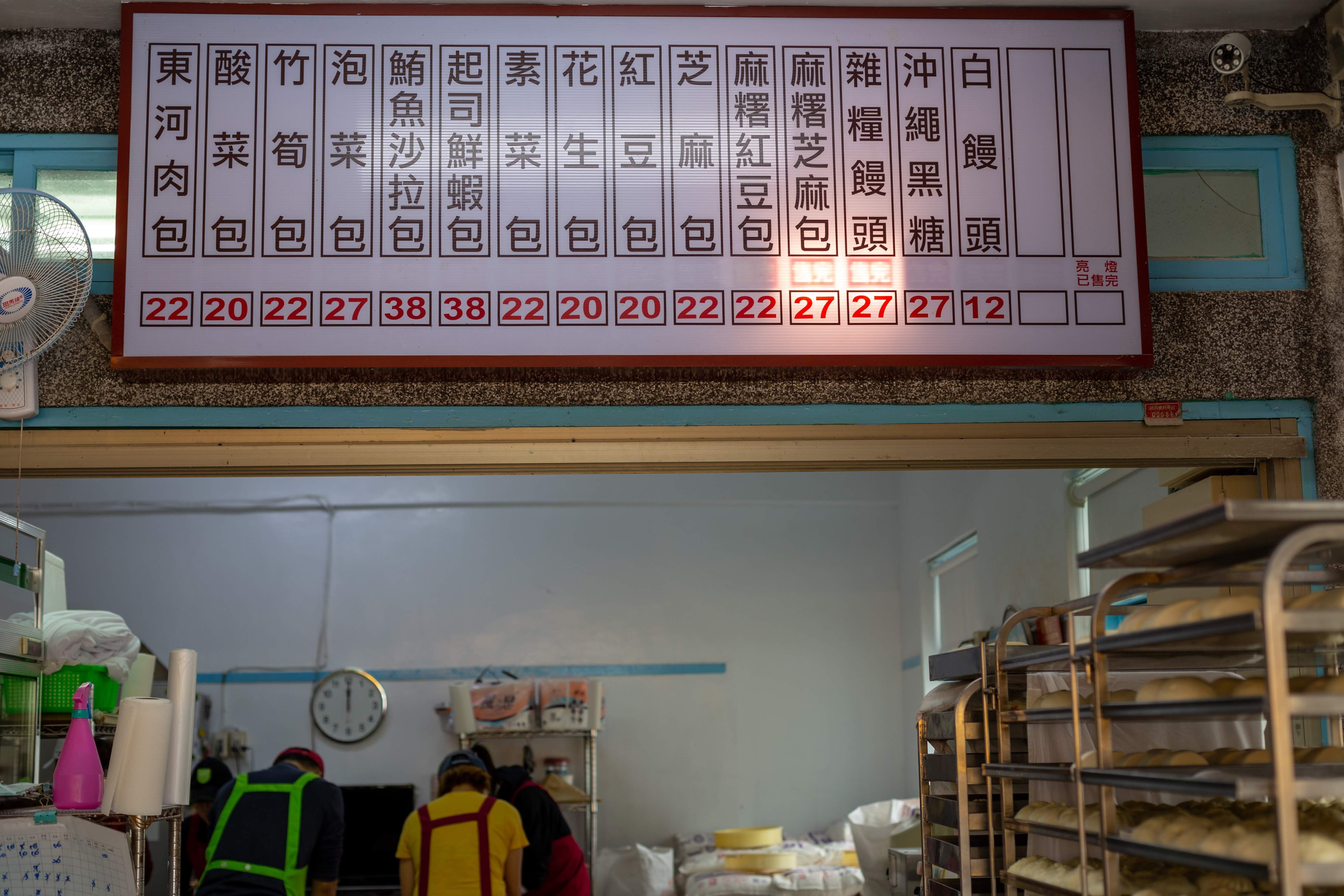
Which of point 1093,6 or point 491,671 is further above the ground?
point 1093,6

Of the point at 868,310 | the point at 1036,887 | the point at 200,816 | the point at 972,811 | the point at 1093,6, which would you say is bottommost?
the point at 200,816

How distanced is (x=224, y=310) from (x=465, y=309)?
0.74m

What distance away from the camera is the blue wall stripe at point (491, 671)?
9258 millimetres

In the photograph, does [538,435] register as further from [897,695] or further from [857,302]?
[897,695]

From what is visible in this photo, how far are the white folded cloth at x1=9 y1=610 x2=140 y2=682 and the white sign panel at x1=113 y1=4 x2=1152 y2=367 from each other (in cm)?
93

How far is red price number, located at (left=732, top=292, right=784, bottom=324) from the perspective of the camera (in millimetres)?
3801

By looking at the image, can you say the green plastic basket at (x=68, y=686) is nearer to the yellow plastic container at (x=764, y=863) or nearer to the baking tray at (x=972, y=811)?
the baking tray at (x=972, y=811)

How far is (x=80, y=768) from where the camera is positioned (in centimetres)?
297

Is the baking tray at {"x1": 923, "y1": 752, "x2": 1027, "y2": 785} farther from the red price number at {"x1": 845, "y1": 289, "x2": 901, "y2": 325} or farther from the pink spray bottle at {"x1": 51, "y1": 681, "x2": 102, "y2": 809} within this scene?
the pink spray bottle at {"x1": 51, "y1": 681, "x2": 102, "y2": 809}

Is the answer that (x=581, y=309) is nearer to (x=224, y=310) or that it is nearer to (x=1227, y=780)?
(x=224, y=310)

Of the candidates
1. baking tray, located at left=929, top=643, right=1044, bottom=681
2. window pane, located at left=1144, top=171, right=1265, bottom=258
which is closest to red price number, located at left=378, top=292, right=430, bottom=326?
baking tray, located at left=929, top=643, right=1044, bottom=681

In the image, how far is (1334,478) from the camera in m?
3.91

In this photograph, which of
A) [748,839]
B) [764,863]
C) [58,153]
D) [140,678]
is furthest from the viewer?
[748,839]

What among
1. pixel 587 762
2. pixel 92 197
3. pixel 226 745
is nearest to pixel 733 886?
pixel 587 762
